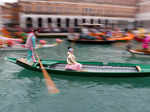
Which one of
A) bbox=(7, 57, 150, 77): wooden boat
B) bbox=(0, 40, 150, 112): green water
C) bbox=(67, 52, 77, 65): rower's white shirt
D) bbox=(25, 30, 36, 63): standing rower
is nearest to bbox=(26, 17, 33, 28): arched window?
bbox=(0, 40, 150, 112): green water

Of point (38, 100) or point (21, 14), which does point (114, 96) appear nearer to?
point (38, 100)

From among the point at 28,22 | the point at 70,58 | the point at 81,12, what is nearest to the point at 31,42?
the point at 70,58

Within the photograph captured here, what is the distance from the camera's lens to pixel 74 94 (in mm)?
6895

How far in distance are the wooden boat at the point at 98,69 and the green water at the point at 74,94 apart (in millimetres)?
307

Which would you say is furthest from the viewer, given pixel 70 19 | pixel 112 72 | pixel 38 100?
pixel 70 19

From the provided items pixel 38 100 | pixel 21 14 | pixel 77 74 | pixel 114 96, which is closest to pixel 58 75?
pixel 77 74

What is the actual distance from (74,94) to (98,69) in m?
2.25

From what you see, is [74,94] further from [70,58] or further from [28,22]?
[28,22]

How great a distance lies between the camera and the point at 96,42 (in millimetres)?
21125

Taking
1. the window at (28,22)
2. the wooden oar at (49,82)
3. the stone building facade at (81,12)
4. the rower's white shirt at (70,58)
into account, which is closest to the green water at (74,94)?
the wooden oar at (49,82)

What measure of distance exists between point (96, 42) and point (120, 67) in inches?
489

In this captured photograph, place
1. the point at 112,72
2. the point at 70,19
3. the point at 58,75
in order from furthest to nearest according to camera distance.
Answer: the point at 70,19, the point at 58,75, the point at 112,72

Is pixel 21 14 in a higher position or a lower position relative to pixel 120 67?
higher

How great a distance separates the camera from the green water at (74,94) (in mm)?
5949
